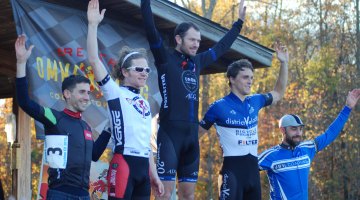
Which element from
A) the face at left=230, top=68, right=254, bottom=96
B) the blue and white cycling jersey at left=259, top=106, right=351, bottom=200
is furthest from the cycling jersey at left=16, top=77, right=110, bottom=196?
the blue and white cycling jersey at left=259, top=106, right=351, bottom=200

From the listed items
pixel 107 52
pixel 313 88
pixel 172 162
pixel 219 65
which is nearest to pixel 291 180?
pixel 172 162

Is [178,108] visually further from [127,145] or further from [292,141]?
[292,141]

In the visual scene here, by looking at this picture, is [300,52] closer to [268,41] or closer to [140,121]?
[268,41]

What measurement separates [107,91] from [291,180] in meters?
3.02

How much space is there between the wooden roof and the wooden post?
1.07 m

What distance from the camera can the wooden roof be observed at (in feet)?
29.0

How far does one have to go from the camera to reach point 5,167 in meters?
30.2

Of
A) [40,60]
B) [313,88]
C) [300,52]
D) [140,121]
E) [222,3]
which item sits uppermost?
[222,3]

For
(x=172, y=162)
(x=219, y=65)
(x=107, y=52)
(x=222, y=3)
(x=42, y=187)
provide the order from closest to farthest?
1. (x=172, y=162)
2. (x=42, y=187)
3. (x=107, y=52)
4. (x=219, y=65)
5. (x=222, y=3)

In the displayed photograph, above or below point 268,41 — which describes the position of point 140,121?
below

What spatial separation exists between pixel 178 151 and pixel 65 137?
1.19m

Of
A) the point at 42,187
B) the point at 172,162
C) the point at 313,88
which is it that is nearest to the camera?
the point at 172,162

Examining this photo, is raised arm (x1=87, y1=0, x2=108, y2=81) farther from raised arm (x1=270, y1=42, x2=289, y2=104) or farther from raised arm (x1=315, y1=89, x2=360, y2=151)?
raised arm (x1=315, y1=89, x2=360, y2=151)

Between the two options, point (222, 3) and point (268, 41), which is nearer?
point (268, 41)
